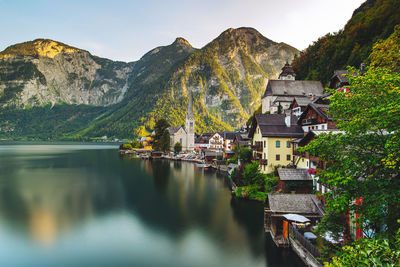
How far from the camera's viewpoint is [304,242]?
16.4 m

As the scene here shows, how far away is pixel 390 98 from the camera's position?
977 centimetres

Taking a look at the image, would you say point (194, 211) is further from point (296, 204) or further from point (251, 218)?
point (296, 204)

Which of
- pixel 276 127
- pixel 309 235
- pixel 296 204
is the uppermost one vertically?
pixel 276 127

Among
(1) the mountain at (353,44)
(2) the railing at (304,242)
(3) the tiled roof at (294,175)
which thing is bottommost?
(2) the railing at (304,242)

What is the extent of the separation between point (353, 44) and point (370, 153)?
6794 centimetres

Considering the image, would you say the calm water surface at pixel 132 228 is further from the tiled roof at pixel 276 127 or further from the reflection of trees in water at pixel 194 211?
the tiled roof at pixel 276 127

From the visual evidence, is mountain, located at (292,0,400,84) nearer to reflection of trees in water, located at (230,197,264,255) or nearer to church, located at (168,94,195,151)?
reflection of trees in water, located at (230,197,264,255)

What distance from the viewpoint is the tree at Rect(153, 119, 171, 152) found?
343 ft

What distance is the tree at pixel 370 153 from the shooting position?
901cm

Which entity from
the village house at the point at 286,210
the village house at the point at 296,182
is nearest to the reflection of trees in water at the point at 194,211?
the village house at the point at 286,210

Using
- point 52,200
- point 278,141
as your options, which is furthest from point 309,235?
point 52,200

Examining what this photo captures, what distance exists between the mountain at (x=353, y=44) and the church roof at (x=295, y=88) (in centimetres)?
560

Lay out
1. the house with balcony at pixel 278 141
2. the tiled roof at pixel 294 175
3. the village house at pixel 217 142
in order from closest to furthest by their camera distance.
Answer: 1. the tiled roof at pixel 294 175
2. the house with balcony at pixel 278 141
3. the village house at pixel 217 142

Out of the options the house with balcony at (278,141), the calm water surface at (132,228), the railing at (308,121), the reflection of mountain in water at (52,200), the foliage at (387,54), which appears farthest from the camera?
the house with balcony at (278,141)
